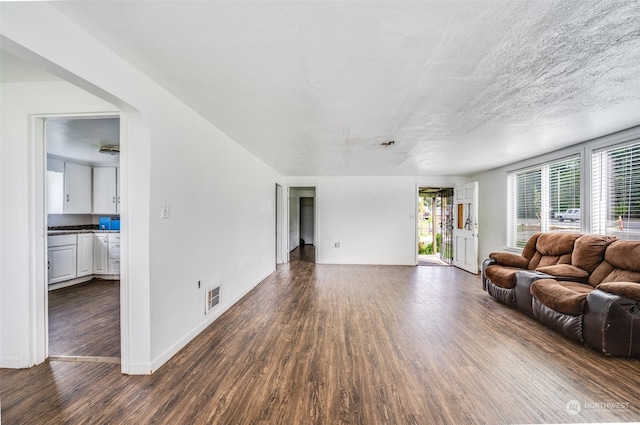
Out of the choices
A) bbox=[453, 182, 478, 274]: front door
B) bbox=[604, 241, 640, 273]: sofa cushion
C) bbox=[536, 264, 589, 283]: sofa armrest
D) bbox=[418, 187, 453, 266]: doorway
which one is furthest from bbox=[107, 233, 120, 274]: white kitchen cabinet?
bbox=[604, 241, 640, 273]: sofa cushion

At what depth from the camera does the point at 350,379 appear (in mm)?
1902

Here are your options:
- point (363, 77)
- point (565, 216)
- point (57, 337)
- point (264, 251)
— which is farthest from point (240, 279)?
point (565, 216)

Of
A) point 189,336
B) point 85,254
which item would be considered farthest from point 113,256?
point 189,336

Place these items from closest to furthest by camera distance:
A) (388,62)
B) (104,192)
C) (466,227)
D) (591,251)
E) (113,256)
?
(388,62) → (591,251) → (113,256) → (104,192) → (466,227)

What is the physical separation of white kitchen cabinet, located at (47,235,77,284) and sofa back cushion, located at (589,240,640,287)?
7.59 meters

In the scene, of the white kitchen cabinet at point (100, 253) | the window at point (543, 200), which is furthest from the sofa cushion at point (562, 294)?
the white kitchen cabinet at point (100, 253)

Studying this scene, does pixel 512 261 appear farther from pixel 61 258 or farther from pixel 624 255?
pixel 61 258

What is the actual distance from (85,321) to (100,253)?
2370mm

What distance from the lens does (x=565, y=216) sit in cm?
393

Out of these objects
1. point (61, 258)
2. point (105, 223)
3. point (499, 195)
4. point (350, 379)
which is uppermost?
point (499, 195)

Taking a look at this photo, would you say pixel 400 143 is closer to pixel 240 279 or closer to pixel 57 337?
pixel 240 279

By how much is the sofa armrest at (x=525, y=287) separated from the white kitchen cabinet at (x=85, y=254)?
698 centimetres

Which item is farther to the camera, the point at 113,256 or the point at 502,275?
the point at 113,256

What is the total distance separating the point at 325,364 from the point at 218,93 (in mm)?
2465
